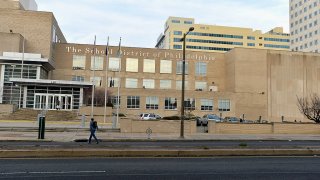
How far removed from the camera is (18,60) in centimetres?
6450

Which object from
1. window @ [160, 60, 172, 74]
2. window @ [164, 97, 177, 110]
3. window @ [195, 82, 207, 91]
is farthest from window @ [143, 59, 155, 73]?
window @ [195, 82, 207, 91]

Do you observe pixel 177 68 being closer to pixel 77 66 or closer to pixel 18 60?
pixel 77 66

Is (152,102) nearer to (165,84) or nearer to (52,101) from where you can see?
(165,84)

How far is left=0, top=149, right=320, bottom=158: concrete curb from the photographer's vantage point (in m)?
14.7

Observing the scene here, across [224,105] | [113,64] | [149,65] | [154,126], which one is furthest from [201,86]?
[154,126]

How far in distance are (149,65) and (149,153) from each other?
74.5 meters

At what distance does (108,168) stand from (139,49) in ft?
256

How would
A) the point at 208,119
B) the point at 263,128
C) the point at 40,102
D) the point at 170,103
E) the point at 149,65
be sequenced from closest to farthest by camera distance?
1. the point at 263,128
2. the point at 208,119
3. the point at 40,102
4. the point at 170,103
5. the point at 149,65

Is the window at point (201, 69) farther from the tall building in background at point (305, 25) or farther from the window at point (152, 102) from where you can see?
the tall building in background at point (305, 25)

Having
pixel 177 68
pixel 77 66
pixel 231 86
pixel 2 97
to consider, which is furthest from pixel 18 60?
pixel 231 86

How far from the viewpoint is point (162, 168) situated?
12.0 metres

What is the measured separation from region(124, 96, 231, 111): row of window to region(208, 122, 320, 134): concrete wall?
134ft

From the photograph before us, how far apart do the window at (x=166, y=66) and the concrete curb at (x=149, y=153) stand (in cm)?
7327

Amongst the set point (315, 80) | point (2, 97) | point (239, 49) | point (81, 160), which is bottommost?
point (81, 160)
